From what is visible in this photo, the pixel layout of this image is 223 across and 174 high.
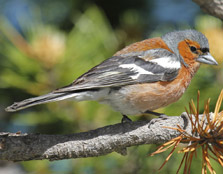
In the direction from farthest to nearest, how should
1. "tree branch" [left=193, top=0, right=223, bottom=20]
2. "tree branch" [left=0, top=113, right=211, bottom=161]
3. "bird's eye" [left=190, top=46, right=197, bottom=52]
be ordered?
"bird's eye" [left=190, top=46, right=197, bottom=52], "tree branch" [left=193, top=0, right=223, bottom=20], "tree branch" [left=0, top=113, right=211, bottom=161]

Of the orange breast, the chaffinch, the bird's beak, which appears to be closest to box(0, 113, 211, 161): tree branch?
the chaffinch

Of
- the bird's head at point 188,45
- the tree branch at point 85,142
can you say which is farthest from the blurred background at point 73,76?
the tree branch at point 85,142

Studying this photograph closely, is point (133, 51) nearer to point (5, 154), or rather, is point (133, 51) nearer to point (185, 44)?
point (185, 44)

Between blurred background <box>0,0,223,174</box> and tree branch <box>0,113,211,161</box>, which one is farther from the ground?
blurred background <box>0,0,223,174</box>

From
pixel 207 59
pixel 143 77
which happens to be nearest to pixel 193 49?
pixel 207 59

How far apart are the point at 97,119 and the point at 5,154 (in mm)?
957

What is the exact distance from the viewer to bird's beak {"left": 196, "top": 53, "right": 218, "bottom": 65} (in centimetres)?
331

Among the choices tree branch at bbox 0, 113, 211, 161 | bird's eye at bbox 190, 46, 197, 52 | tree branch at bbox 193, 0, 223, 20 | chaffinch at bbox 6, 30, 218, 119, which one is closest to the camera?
tree branch at bbox 0, 113, 211, 161

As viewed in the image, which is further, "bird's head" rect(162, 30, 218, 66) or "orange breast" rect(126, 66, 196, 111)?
"bird's head" rect(162, 30, 218, 66)

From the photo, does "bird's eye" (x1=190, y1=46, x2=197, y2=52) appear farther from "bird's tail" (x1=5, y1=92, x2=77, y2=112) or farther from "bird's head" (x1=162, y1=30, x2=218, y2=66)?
"bird's tail" (x1=5, y1=92, x2=77, y2=112)

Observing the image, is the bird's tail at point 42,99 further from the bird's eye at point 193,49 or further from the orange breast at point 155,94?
the bird's eye at point 193,49

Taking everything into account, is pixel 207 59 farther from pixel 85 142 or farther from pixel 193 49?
pixel 85 142

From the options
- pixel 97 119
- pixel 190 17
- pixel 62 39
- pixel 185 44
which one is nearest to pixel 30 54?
pixel 62 39

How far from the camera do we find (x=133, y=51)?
11.9 feet
